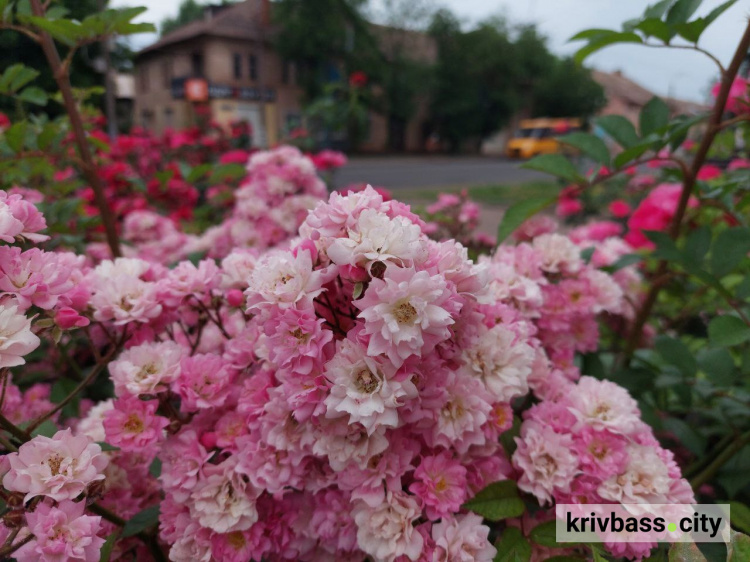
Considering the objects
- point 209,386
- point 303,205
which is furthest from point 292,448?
point 303,205

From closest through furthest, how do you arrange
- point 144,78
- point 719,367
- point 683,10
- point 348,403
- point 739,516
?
point 348,403
point 739,516
point 683,10
point 719,367
point 144,78

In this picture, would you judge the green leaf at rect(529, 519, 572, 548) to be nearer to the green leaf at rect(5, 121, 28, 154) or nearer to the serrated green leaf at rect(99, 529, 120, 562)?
the serrated green leaf at rect(99, 529, 120, 562)

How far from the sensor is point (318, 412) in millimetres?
605

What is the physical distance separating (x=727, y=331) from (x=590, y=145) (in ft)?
1.41

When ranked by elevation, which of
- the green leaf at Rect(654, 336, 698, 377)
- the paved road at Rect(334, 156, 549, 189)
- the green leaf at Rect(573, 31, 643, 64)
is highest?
the green leaf at Rect(573, 31, 643, 64)

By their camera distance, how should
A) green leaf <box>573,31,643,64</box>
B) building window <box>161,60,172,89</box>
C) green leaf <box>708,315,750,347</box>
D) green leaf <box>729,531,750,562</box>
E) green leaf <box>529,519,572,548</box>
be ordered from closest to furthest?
1. green leaf <box>729,531,750,562</box>
2. green leaf <box>529,519,572,548</box>
3. green leaf <box>708,315,750,347</box>
4. green leaf <box>573,31,643,64</box>
5. building window <box>161,60,172,89</box>

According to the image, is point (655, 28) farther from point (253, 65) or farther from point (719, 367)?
point (253, 65)

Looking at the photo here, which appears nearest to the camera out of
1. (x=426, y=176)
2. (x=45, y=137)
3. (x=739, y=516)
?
(x=739, y=516)

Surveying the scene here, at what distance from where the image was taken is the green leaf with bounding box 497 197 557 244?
97 centimetres

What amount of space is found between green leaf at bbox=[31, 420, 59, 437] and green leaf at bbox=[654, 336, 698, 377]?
114 centimetres

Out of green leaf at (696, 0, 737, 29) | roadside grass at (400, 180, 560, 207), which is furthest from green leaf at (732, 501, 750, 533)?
roadside grass at (400, 180, 560, 207)

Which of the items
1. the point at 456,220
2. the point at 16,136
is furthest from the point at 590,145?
the point at 16,136

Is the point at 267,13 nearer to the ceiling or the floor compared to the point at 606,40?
nearer to the ceiling

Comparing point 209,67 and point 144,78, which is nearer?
point 144,78
